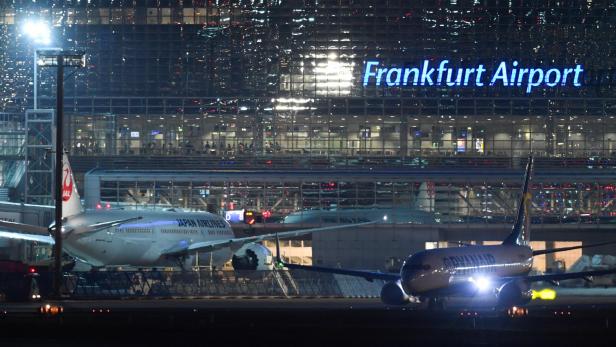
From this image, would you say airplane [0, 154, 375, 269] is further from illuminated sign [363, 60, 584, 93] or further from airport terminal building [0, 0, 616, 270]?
illuminated sign [363, 60, 584, 93]

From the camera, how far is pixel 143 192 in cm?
10569

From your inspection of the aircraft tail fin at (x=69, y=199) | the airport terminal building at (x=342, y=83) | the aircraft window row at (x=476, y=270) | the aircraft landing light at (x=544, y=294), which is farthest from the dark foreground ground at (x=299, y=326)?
the airport terminal building at (x=342, y=83)

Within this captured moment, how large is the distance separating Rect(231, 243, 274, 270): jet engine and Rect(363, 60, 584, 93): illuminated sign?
1130 inches

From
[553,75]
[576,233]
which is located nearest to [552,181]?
[576,233]

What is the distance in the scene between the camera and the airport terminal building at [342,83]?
373ft

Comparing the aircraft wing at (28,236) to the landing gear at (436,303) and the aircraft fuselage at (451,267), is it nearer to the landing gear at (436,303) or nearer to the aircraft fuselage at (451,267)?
the aircraft fuselage at (451,267)

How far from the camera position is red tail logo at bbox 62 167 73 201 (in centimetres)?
7856

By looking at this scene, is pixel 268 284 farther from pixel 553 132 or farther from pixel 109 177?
pixel 553 132

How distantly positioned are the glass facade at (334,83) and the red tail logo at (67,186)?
33.4 meters

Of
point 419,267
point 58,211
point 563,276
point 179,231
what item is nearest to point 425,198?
point 179,231

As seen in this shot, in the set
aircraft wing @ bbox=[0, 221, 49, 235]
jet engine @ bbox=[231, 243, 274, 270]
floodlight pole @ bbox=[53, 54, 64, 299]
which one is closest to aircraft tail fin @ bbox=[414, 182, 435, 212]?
jet engine @ bbox=[231, 243, 274, 270]

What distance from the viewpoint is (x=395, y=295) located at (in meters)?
63.3

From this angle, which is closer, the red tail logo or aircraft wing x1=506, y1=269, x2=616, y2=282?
aircraft wing x1=506, y1=269, x2=616, y2=282

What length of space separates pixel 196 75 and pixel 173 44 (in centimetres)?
354
